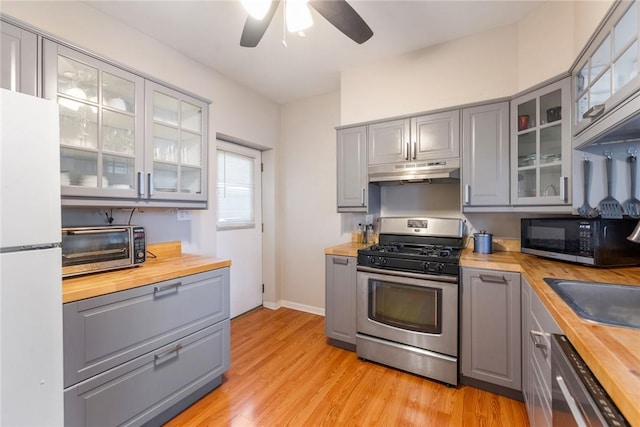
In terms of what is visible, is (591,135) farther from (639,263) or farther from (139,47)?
(139,47)

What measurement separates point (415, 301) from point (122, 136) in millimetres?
2370

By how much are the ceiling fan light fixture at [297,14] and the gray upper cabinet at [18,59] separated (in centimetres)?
130

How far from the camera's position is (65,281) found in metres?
1.44

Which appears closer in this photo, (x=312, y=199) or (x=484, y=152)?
(x=484, y=152)

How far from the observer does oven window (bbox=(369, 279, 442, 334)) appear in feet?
6.64

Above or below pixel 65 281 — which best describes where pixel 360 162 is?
above

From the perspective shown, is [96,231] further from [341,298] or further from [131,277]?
[341,298]

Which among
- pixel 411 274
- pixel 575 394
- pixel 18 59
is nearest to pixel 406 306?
pixel 411 274

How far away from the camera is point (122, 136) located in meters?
1.78

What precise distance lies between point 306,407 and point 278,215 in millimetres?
2265

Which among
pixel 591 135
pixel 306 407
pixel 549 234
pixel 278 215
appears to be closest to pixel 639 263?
pixel 549 234

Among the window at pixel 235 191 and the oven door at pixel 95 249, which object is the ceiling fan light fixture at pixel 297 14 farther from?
the window at pixel 235 191

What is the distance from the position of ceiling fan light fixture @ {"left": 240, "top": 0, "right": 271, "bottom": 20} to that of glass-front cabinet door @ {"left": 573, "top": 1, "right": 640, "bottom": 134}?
5.05ft

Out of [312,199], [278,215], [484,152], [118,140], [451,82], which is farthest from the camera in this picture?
[278,215]
